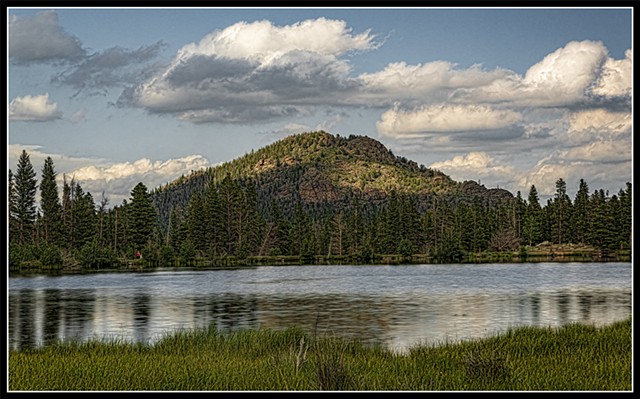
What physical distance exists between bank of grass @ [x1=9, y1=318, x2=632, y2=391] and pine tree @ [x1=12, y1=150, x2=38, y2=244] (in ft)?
275

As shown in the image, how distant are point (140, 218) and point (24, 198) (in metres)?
20.3

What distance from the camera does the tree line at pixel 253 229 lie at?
344 feet

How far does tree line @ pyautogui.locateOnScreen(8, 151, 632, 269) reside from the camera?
105 metres

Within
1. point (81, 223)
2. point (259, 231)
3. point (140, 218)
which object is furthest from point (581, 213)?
point (81, 223)

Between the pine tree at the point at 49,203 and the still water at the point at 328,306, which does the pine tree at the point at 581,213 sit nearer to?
the still water at the point at 328,306

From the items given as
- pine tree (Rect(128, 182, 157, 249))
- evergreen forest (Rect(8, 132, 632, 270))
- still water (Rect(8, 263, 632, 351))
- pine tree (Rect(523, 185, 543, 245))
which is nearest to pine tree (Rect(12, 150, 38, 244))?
evergreen forest (Rect(8, 132, 632, 270))

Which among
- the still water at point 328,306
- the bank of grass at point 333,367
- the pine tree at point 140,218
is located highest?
the pine tree at point 140,218

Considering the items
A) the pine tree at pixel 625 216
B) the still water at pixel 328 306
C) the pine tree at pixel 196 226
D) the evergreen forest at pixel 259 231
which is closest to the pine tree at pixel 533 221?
the evergreen forest at pixel 259 231

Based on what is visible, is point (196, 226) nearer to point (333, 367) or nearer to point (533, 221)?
point (533, 221)

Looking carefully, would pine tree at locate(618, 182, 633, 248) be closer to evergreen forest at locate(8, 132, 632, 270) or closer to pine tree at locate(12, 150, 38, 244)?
evergreen forest at locate(8, 132, 632, 270)

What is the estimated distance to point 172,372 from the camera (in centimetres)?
1759

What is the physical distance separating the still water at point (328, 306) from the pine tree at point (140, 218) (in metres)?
46.2

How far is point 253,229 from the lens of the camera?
135 m

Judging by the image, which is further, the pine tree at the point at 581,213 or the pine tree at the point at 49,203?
the pine tree at the point at 581,213
